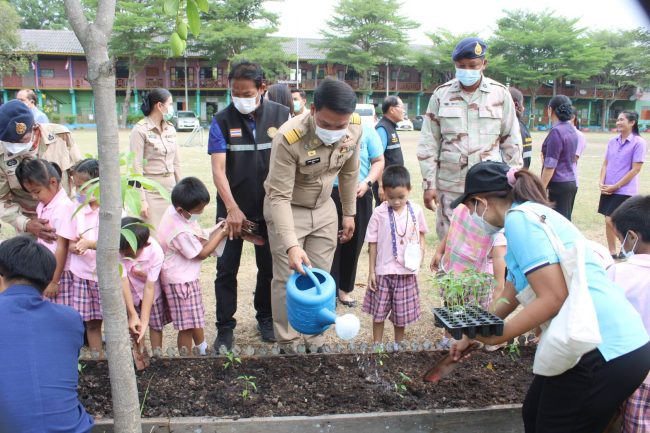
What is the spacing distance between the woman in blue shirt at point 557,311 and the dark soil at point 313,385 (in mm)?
743

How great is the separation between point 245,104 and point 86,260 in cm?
145

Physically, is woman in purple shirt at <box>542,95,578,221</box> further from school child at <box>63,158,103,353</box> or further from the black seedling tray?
school child at <box>63,158,103,353</box>

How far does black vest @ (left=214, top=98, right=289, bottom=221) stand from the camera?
3.85 metres

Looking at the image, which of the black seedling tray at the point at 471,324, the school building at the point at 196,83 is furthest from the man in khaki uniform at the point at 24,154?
the school building at the point at 196,83

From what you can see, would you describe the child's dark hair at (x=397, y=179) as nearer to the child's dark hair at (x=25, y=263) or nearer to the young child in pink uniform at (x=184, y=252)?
the young child in pink uniform at (x=184, y=252)

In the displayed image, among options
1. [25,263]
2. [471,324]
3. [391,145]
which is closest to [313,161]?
[471,324]

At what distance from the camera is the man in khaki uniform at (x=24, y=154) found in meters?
3.66

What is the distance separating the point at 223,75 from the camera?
4294 cm

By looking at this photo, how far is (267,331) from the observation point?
163 inches

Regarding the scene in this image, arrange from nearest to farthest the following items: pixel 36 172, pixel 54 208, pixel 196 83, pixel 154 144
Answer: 1. pixel 36 172
2. pixel 54 208
3. pixel 154 144
4. pixel 196 83

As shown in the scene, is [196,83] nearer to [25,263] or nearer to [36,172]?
[36,172]

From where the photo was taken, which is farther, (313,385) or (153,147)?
(153,147)

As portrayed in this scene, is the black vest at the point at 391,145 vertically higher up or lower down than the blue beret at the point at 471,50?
lower down

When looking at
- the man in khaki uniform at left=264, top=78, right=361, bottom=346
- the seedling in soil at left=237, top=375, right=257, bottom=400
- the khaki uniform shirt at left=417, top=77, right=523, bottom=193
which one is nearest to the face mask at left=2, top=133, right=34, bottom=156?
the man in khaki uniform at left=264, top=78, right=361, bottom=346
